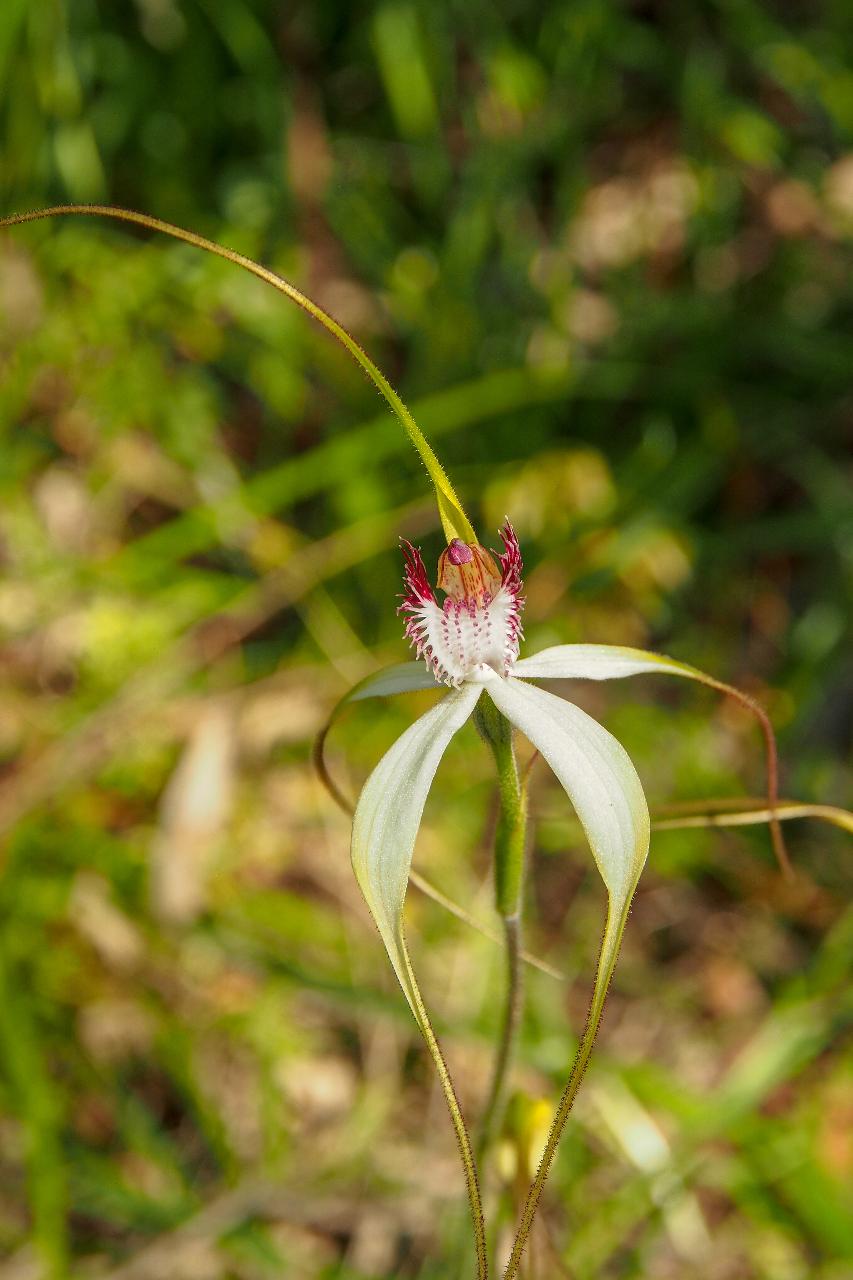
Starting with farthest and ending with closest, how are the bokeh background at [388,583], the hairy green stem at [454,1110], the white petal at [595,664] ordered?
1. the bokeh background at [388,583]
2. the white petal at [595,664]
3. the hairy green stem at [454,1110]

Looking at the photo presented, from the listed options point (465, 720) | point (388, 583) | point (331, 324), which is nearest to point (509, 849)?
point (465, 720)

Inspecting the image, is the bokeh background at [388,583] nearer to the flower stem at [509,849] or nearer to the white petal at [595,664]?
the flower stem at [509,849]

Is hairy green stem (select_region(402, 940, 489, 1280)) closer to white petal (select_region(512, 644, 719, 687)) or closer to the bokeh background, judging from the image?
white petal (select_region(512, 644, 719, 687))

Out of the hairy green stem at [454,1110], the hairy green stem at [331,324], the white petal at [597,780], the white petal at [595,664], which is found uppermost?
the hairy green stem at [331,324]

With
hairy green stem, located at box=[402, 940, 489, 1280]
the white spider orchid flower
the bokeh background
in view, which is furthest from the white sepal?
the bokeh background

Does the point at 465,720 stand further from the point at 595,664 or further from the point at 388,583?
the point at 388,583

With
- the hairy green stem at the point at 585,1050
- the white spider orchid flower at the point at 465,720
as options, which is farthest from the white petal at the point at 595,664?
the hairy green stem at the point at 585,1050
